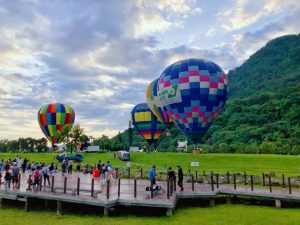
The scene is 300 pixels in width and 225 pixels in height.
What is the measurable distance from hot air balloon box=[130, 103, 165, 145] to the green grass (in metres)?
48.9

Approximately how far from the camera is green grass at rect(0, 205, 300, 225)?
1836 cm

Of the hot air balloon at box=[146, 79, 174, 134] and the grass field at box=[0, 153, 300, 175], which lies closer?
the grass field at box=[0, 153, 300, 175]

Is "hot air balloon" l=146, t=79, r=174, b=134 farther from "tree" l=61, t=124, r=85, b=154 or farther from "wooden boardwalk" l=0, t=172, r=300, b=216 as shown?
"wooden boardwalk" l=0, t=172, r=300, b=216

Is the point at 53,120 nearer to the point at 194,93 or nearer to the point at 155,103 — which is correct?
the point at 155,103

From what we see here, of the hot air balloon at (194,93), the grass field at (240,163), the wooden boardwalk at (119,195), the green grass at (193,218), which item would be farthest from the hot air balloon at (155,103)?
the green grass at (193,218)

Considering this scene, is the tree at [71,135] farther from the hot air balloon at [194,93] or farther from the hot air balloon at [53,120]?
the hot air balloon at [194,93]

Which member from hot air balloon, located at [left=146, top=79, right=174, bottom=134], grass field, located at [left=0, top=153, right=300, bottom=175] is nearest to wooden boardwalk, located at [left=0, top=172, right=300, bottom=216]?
grass field, located at [left=0, top=153, right=300, bottom=175]

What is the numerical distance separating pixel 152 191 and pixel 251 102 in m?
130

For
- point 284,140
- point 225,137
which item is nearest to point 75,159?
point 284,140

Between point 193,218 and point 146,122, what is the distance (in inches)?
2062

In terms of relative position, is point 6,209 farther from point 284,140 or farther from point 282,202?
point 284,140

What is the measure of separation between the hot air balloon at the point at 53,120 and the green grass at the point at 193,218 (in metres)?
50.2

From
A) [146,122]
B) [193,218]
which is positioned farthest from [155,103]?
[193,218]

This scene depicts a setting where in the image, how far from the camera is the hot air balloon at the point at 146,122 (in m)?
71.1
